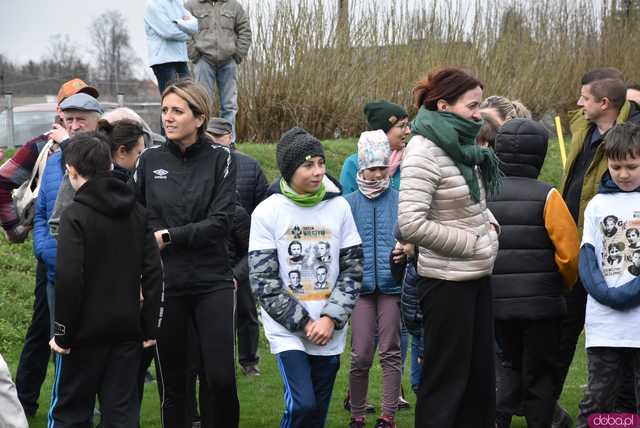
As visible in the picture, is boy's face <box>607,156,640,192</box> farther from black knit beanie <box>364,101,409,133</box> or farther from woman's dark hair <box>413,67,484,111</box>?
black knit beanie <box>364,101,409,133</box>

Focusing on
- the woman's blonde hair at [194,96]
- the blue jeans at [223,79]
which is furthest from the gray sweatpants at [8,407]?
the blue jeans at [223,79]

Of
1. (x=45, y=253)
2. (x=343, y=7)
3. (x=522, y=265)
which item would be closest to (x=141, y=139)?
(x=45, y=253)

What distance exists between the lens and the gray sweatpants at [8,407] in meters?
3.68

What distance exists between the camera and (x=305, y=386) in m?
5.76

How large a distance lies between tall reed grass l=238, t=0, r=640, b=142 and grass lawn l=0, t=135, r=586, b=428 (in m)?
7.41

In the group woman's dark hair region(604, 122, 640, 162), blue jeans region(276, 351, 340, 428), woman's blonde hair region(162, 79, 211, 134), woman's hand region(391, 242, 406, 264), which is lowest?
blue jeans region(276, 351, 340, 428)

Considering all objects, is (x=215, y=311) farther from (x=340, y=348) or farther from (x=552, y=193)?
(x=552, y=193)

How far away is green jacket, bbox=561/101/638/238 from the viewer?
23.7 feet

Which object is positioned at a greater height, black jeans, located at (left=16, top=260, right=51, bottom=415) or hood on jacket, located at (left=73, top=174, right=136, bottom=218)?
hood on jacket, located at (left=73, top=174, right=136, bottom=218)

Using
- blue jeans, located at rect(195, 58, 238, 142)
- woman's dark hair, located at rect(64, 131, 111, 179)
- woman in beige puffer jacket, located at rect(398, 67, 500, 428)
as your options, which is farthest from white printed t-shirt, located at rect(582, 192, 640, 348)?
blue jeans, located at rect(195, 58, 238, 142)

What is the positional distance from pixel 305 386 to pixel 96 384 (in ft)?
3.61

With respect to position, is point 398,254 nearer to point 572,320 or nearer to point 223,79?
point 572,320

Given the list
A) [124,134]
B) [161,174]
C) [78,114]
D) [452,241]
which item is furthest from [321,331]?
[78,114]

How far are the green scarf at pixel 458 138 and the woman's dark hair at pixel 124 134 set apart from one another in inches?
74.1
